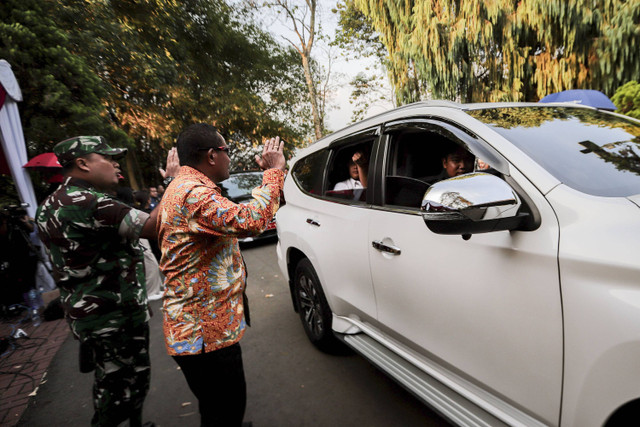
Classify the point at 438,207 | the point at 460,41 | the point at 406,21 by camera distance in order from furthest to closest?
the point at 406,21 → the point at 460,41 → the point at 438,207

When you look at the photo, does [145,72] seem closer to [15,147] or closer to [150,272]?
[15,147]

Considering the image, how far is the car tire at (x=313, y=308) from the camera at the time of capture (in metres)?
2.95

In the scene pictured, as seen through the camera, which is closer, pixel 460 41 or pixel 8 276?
pixel 8 276

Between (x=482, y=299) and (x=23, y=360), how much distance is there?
16.5 ft

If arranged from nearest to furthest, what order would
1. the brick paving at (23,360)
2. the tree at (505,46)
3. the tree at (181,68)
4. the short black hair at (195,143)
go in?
1. the short black hair at (195,143)
2. the brick paving at (23,360)
3. the tree at (505,46)
4. the tree at (181,68)

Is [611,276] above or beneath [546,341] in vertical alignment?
above

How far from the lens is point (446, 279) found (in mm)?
1558

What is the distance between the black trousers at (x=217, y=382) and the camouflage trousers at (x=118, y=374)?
2.04 ft

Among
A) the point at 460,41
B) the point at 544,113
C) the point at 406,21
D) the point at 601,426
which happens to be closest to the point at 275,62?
the point at 406,21

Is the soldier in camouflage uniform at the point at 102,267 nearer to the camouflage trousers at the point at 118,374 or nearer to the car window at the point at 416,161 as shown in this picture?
the camouflage trousers at the point at 118,374

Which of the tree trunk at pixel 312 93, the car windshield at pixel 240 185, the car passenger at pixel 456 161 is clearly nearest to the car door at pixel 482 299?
the car passenger at pixel 456 161

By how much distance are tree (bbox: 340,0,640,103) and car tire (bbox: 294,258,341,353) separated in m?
8.86

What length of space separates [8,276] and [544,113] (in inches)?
285

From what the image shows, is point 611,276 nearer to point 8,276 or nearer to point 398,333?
point 398,333
